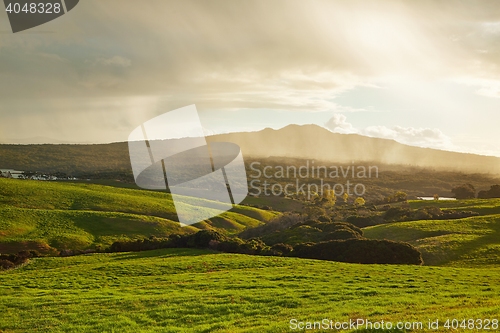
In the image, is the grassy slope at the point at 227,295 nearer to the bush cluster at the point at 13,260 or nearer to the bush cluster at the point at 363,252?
the bush cluster at the point at 13,260

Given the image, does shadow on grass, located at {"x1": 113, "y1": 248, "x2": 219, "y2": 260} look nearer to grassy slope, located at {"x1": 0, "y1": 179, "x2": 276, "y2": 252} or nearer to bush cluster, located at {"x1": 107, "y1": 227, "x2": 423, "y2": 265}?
bush cluster, located at {"x1": 107, "y1": 227, "x2": 423, "y2": 265}

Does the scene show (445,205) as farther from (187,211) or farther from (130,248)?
(130,248)

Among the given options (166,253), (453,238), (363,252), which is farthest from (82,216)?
(453,238)

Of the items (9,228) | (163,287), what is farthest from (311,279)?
(9,228)

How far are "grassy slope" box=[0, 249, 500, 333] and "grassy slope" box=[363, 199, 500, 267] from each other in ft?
38.4

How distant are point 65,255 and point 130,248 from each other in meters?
8.90

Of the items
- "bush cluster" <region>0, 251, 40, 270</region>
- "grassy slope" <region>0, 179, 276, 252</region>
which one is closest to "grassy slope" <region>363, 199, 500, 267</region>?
"grassy slope" <region>0, 179, 276, 252</region>

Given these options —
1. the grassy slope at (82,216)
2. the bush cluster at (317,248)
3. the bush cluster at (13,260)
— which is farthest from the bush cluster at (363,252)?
the grassy slope at (82,216)

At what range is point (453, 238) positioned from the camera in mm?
58469

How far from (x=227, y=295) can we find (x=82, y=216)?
58.5 metres

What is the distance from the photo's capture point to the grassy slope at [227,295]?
2161 centimetres

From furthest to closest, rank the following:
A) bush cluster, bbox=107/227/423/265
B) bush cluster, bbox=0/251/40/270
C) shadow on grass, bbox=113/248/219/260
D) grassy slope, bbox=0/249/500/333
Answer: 1. shadow on grass, bbox=113/248/219/260
2. bush cluster, bbox=107/227/423/265
3. bush cluster, bbox=0/251/40/270
4. grassy slope, bbox=0/249/500/333

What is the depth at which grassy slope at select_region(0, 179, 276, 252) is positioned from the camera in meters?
64.6

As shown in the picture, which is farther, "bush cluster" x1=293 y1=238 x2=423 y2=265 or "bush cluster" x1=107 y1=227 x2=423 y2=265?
"bush cluster" x1=107 y1=227 x2=423 y2=265
